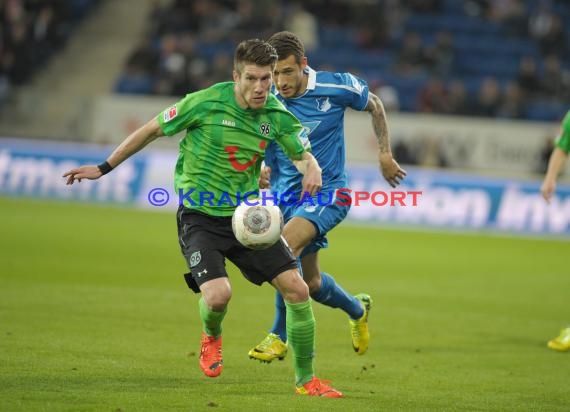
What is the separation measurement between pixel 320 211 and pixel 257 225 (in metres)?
1.73

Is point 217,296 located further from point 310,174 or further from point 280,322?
point 280,322

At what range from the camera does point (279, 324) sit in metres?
8.70

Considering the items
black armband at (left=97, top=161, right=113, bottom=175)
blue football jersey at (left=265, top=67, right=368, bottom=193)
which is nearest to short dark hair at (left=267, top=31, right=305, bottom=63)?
blue football jersey at (left=265, top=67, right=368, bottom=193)

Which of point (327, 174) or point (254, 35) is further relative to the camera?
point (254, 35)

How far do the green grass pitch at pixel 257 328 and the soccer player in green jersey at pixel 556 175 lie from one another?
272 mm

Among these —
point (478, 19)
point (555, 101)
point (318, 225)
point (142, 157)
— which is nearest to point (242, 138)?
point (318, 225)

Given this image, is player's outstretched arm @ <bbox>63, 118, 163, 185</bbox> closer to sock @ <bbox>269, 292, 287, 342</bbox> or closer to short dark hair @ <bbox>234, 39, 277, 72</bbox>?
short dark hair @ <bbox>234, 39, 277, 72</bbox>

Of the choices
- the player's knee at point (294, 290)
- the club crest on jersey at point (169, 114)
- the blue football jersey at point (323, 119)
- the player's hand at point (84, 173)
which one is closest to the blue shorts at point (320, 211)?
the blue football jersey at point (323, 119)

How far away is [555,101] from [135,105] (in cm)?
991

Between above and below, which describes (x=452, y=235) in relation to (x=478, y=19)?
below

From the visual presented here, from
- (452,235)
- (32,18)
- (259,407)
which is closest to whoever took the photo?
(259,407)

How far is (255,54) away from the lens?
6.94m

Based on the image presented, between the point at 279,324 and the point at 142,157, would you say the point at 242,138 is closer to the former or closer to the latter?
the point at 279,324

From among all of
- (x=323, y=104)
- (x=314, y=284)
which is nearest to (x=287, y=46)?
(x=323, y=104)
